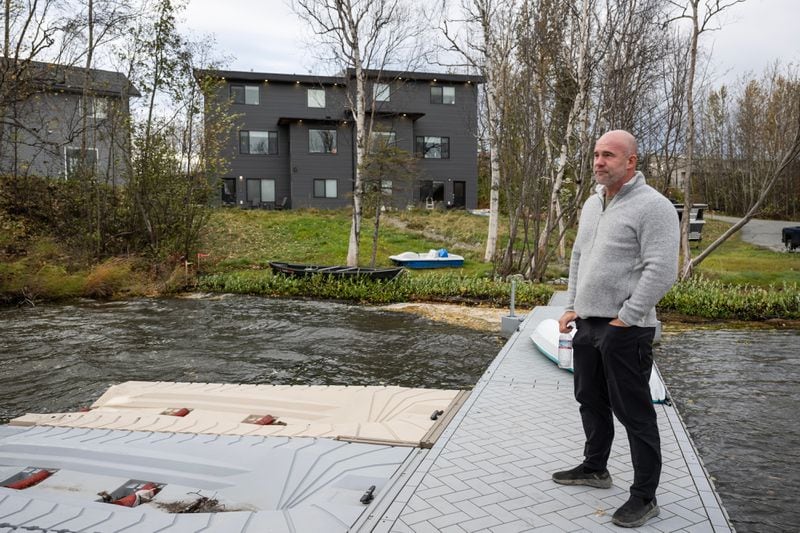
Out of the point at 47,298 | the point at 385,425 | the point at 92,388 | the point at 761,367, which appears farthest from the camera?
the point at 47,298

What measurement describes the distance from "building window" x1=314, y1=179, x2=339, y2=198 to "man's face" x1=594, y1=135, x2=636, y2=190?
28.9 metres

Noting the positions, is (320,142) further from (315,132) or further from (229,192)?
(229,192)

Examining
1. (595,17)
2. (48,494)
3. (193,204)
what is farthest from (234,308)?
(595,17)

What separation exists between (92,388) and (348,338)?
4338 mm

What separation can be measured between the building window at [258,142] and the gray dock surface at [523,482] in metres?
28.5

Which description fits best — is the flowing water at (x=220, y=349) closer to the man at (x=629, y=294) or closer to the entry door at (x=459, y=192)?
the man at (x=629, y=294)

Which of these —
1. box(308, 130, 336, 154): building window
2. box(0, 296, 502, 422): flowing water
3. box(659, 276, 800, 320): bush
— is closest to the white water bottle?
box(0, 296, 502, 422): flowing water

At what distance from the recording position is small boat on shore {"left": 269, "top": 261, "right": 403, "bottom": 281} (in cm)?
1587

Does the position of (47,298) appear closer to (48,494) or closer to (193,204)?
(193,204)

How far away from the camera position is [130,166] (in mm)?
19188

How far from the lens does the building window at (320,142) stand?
31297 mm

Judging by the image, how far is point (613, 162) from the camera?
3.11 meters

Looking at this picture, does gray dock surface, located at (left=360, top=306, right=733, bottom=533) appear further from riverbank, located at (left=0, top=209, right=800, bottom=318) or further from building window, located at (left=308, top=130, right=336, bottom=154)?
building window, located at (left=308, top=130, right=336, bottom=154)

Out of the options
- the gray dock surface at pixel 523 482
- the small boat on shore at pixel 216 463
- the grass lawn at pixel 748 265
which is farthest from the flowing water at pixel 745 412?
the grass lawn at pixel 748 265
